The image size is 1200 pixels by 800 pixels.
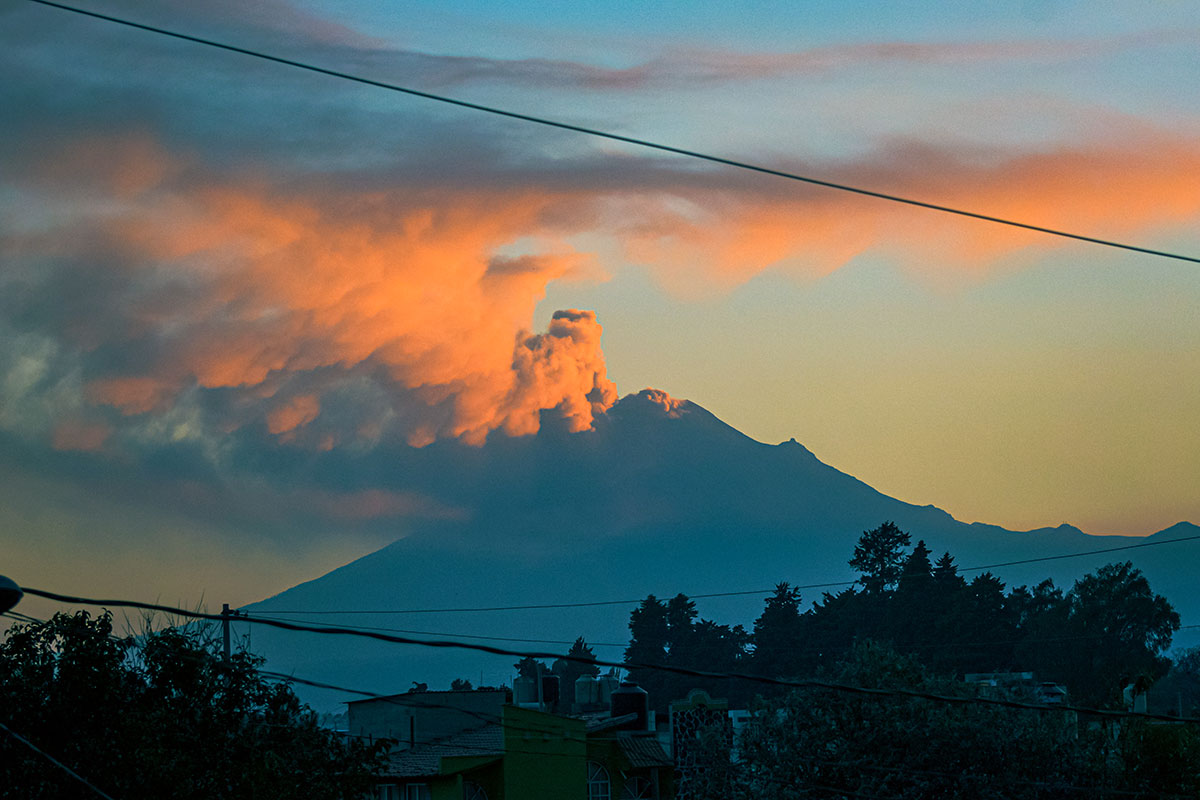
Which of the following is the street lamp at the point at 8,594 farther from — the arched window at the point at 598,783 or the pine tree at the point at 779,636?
the pine tree at the point at 779,636

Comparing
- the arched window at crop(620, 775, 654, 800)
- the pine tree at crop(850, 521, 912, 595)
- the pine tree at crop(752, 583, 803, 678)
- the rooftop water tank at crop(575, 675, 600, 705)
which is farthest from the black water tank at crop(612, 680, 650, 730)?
the pine tree at crop(850, 521, 912, 595)

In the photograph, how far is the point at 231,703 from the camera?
28422mm

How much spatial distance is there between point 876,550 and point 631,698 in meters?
90.9

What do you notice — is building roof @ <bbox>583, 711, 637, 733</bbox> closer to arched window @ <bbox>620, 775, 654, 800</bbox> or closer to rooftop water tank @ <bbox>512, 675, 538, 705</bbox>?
arched window @ <bbox>620, 775, 654, 800</bbox>

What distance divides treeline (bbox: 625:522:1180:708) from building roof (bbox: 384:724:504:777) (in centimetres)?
6729

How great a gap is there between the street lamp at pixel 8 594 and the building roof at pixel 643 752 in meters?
44.0

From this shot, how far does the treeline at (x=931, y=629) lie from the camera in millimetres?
123938

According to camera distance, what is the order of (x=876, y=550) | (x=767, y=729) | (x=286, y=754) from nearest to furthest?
(x=286, y=754) < (x=767, y=729) < (x=876, y=550)

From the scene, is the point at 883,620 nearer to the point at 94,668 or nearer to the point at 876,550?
the point at 876,550

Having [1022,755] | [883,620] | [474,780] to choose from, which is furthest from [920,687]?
[883,620]

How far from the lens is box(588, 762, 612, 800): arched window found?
54322 mm

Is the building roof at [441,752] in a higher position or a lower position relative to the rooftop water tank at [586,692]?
lower

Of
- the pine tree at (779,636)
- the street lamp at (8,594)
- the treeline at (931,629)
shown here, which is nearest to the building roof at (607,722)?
the street lamp at (8,594)

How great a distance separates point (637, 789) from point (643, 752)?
60.2 inches
